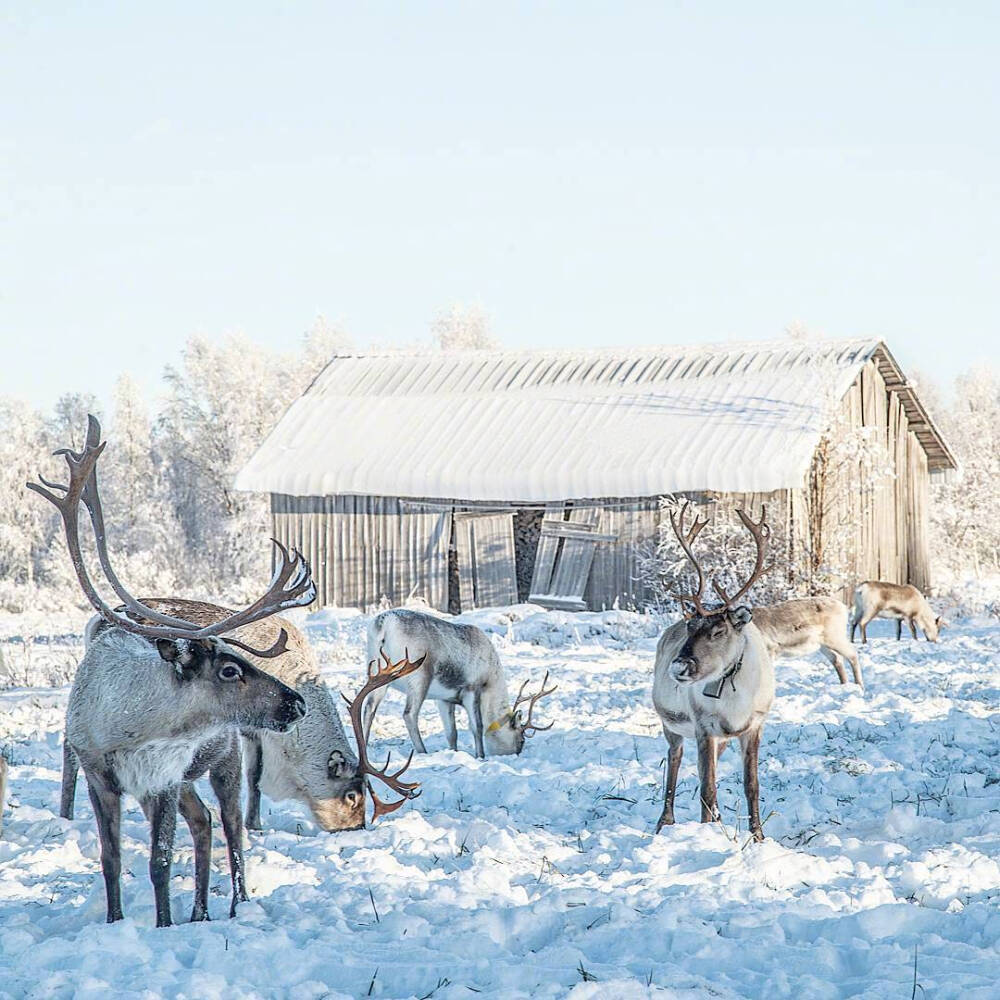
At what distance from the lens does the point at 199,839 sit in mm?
5715

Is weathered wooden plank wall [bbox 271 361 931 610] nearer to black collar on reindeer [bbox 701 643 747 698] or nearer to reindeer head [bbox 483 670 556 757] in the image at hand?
reindeer head [bbox 483 670 556 757]

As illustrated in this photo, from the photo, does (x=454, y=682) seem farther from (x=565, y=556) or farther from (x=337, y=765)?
(x=565, y=556)

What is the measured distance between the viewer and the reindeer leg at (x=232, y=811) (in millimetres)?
5781

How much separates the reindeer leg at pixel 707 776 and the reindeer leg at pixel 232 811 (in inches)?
112

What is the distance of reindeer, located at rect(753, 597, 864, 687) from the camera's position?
13688mm

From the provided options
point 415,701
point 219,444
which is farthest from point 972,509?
point 415,701

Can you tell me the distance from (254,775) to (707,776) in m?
2.71

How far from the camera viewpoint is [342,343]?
168 ft

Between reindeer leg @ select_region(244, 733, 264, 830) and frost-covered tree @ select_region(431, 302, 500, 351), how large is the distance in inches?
1876

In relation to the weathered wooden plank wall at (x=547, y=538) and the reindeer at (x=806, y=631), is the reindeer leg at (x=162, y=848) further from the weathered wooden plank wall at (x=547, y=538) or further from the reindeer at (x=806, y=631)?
the weathered wooden plank wall at (x=547, y=538)

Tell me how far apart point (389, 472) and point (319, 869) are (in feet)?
61.4

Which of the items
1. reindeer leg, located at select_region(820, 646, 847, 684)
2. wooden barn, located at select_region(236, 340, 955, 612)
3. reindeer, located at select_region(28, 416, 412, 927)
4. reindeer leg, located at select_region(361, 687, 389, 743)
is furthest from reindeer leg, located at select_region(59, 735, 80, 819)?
wooden barn, located at select_region(236, 340, 955, 612)

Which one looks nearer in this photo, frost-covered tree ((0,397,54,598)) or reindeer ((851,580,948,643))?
reindeer ((851,580,948,643))

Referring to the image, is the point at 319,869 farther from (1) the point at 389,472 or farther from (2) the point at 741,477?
(1) the point at 389,472
